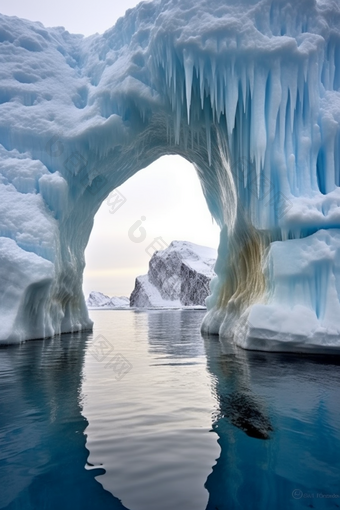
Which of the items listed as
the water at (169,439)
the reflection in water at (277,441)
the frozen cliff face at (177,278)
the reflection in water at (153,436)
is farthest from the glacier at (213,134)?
the frozen cliff face at (177,278)

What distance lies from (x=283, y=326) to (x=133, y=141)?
9340 millimetres

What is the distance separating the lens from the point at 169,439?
3.88 meters

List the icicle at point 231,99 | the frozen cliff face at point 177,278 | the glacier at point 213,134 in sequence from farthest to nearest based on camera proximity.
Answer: the frozen cliff face at point 177,278 → the icicle at point 231,99 → the glacier at point 213,134

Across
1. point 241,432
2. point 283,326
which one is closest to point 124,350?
point 283,326

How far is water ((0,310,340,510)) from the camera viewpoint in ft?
9.36

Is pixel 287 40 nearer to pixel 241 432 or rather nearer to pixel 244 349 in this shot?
pixel 244 349

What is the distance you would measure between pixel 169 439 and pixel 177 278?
102m

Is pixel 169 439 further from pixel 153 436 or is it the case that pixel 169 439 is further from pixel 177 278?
pixel 177 278

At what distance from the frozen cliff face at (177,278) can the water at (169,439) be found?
83.7 meters

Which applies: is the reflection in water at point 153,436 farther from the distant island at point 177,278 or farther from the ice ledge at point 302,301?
the distant island at point 177,278

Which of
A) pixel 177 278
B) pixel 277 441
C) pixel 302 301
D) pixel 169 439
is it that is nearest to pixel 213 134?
pixel 302 301

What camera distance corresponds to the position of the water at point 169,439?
9.36 ft

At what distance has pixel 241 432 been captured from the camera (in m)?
4.15

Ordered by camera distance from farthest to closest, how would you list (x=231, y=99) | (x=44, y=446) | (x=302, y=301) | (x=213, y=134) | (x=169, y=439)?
(x=213, y=134), (x=231, y=99), (x=302, y=301), (x=169, y=439), (x=44, y=446)
